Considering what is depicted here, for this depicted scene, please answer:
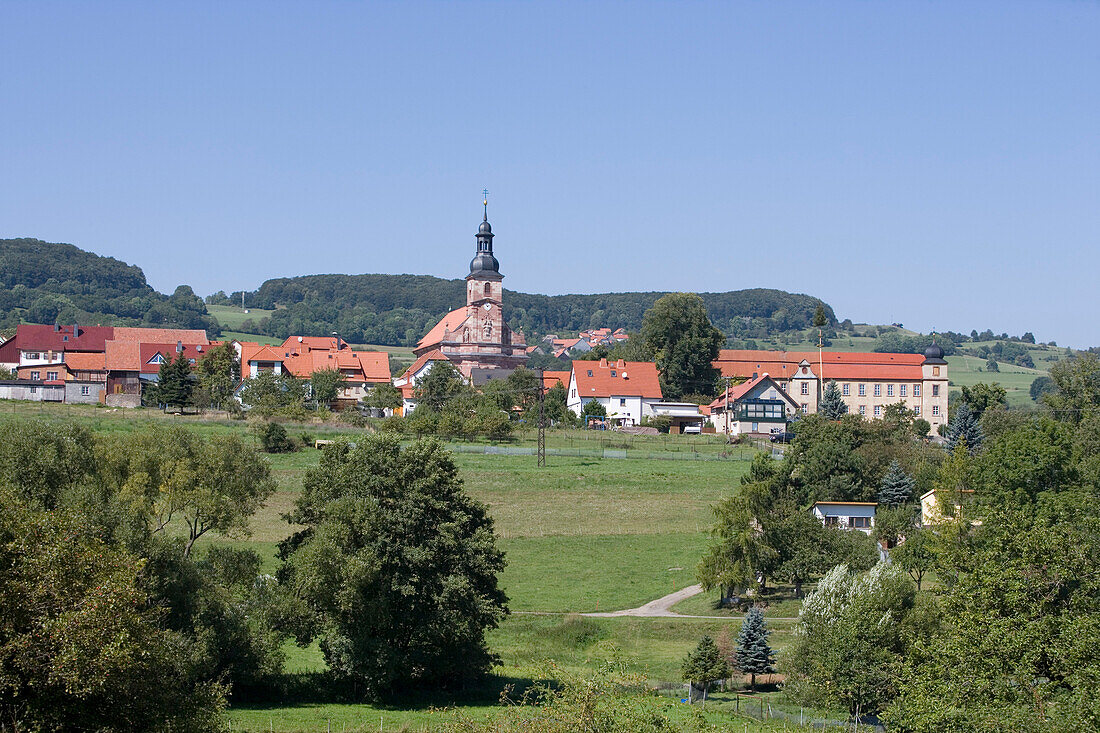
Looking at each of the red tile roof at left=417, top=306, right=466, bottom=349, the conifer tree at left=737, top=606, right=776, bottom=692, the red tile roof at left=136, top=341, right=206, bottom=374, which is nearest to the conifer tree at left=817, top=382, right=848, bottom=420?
the red tile roof at left=417, top=306, right=466, bottom=349

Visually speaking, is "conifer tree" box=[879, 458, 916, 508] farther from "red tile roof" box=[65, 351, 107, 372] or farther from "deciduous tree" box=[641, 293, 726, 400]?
"red tile roof" box=[65, 351, 107, 372]

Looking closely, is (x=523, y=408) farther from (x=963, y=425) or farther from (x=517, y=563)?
(x=517, y=563)

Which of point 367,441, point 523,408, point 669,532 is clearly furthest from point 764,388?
point 367,441

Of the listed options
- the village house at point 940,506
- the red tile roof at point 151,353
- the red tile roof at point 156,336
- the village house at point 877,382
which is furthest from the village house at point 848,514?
the red tile roof at point 156,336

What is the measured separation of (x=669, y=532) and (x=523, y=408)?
41242mm

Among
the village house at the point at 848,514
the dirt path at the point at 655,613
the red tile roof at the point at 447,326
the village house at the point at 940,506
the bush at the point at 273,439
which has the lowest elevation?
the dirt path at the point at 655,613

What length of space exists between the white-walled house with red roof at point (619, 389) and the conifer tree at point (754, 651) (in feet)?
195

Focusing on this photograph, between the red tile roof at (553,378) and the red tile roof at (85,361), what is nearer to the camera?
the red tile roof at (85,361)

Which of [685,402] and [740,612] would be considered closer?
[740,612]

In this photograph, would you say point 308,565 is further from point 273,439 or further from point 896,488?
point 273,439

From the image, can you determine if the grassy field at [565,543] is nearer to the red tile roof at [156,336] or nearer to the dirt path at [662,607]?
the dirt path at [662,607]

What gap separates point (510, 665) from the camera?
35375mm

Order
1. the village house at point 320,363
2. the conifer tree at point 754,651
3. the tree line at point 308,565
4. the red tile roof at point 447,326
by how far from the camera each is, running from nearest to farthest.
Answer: the tree line at point 308,565
the conifer tree at point 754,651
the village house at point 320,363
the red tile roof at point 447,326

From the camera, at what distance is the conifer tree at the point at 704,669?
32.6m
